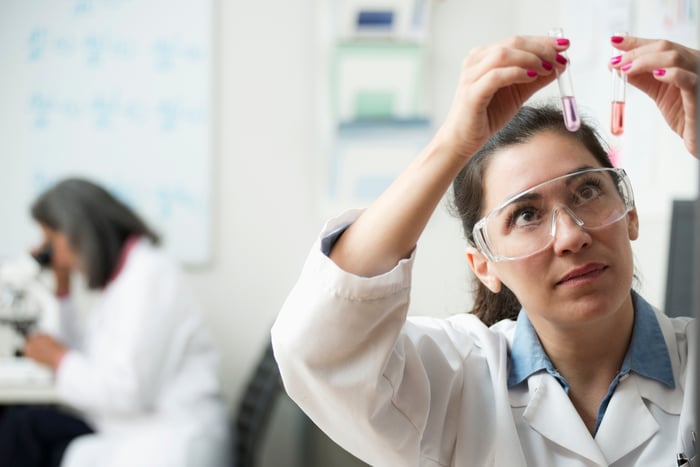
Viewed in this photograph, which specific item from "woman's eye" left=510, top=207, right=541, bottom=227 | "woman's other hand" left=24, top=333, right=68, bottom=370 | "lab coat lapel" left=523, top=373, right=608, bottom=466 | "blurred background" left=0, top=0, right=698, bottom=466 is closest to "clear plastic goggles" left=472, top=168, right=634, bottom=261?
"woman's eye" left=510, top=207, right=541, bottom=227

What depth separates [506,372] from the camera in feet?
2.11

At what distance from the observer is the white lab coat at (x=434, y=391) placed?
1.87 ft

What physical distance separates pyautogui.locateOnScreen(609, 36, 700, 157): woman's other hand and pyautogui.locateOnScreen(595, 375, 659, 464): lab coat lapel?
186 mm

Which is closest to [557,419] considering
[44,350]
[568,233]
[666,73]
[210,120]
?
[568,233]

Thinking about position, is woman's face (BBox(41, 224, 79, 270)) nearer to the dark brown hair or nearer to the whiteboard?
the whiteboard

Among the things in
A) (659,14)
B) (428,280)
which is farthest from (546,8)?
(428,280)

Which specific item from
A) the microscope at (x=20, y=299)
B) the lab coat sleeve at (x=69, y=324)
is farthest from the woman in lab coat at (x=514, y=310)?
the lab coat sleeve at (x=69, y=324)

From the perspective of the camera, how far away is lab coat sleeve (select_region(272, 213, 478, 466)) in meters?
0.56

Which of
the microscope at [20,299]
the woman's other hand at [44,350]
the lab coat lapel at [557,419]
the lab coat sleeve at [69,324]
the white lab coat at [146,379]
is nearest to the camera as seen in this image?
the lab coat lapel at [557,419]

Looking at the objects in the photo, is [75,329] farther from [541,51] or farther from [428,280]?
[541,51]

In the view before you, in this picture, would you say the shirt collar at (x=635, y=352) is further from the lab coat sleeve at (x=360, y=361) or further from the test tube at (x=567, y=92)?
the test tube at (x=567, y=92)

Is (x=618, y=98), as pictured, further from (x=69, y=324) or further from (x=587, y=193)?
(x=69, y=324)

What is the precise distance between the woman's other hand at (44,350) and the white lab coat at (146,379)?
0.04 metres

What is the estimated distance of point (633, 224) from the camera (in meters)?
0.59
